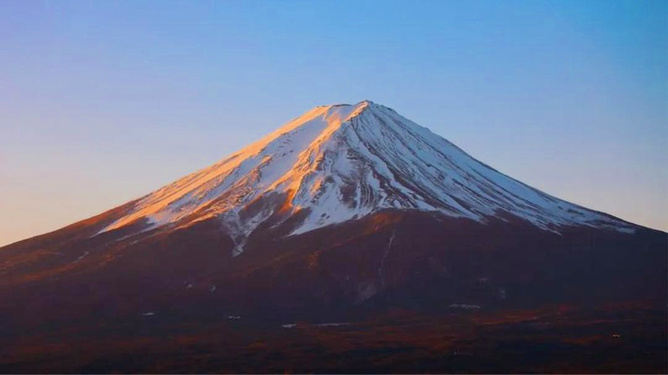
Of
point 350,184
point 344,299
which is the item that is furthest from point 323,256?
point 350,184

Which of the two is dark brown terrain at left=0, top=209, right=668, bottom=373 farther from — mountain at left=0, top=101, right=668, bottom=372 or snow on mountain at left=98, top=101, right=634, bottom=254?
snow on mountain at left=98, top=101, right=634, bottom=254

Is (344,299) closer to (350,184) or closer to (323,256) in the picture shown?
(323,256)

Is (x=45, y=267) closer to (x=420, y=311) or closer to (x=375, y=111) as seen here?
(x=420, y=311)

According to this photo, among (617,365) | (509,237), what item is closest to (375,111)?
(509,237)

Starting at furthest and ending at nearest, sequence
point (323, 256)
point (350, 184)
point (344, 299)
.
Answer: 1. point (350, 184)
2. point (323, 256)
3. point (344, 299)

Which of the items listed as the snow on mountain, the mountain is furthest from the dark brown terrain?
the snow on mountain

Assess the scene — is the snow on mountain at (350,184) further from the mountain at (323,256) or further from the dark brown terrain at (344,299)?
the dark brown terrain at (344,299)

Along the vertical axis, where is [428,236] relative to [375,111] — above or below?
below
